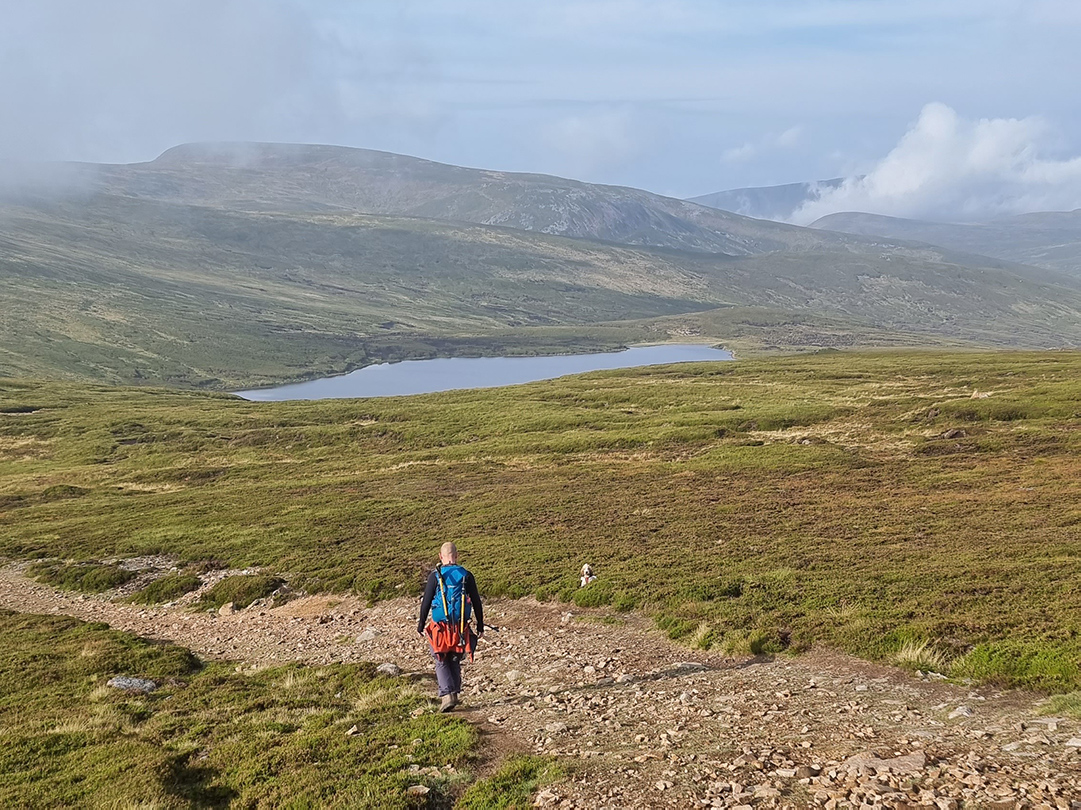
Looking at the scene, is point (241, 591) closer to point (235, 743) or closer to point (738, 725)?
point (235, 743)

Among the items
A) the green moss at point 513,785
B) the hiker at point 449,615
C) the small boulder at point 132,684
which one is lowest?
the small boulder at point 132,684

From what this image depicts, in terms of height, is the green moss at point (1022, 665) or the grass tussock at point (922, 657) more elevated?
the green moss at point (1022, 665)

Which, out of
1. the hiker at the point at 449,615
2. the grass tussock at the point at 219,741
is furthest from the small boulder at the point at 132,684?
the hiker at the point at 449,615

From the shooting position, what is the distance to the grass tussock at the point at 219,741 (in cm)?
1253

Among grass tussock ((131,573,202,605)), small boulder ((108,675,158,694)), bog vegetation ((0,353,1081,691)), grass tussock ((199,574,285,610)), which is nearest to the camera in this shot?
small boulder ((108,675,158,694))

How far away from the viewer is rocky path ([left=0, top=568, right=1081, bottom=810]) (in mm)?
10484

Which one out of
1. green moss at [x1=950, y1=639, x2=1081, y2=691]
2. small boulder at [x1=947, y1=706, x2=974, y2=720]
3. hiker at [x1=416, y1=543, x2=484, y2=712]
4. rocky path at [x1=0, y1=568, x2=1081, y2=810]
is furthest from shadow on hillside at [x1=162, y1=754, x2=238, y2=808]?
green moss at [x1=950, y1=639, x2=1081, y2=691]

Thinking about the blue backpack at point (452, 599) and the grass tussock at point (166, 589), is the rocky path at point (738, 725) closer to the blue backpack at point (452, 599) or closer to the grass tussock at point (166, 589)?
the blue backpack at point (452, 599)

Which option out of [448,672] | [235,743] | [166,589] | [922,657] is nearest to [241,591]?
[166,589]

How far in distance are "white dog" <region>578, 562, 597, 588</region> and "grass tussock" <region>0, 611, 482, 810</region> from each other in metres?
10.1

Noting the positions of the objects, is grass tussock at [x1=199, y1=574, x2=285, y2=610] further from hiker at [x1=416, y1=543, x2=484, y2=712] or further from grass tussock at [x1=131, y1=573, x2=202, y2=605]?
hiker at [x1=416, y1=543, x2=484, y2=712]

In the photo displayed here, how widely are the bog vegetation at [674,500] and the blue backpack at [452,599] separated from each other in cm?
852

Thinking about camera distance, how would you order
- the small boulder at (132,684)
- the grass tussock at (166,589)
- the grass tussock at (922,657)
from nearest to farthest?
the grass tussock at (922,657) < the small boulder at (132,684) < the grass tussock at (166,589)

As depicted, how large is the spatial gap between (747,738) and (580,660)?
8071mm
